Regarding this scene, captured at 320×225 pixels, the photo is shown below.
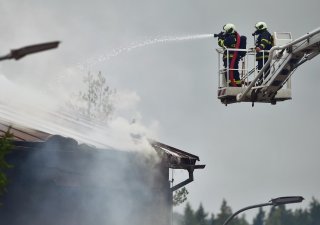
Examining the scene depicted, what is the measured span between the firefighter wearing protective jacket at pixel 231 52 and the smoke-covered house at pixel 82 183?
8.38ft

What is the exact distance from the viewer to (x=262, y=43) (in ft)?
71.8

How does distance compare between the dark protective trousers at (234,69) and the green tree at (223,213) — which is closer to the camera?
the dark protective trousers at (234,69)

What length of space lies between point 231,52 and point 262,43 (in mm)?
810

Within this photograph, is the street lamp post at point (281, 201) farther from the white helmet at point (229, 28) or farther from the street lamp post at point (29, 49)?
the street lamp post at point (29, 49)

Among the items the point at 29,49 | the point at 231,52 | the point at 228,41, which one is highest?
the point at 228,41

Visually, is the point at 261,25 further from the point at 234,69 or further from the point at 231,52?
the point at 234,69

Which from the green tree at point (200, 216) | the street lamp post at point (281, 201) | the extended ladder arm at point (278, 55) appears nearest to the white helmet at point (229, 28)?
the extended ladder arm at point (278, 55)

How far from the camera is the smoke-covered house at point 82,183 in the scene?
61.9 ft

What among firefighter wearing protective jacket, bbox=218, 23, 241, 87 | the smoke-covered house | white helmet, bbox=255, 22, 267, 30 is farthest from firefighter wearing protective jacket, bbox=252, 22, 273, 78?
the smoke-covered house

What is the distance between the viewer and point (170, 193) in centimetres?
2297

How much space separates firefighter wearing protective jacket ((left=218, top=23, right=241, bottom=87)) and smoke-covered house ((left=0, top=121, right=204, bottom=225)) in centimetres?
256

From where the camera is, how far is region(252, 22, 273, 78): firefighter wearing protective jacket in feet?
71.2

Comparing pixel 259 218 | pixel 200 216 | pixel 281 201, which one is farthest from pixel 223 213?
pixel 281 201

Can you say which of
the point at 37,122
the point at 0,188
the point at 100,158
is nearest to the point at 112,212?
the point at 100,158
